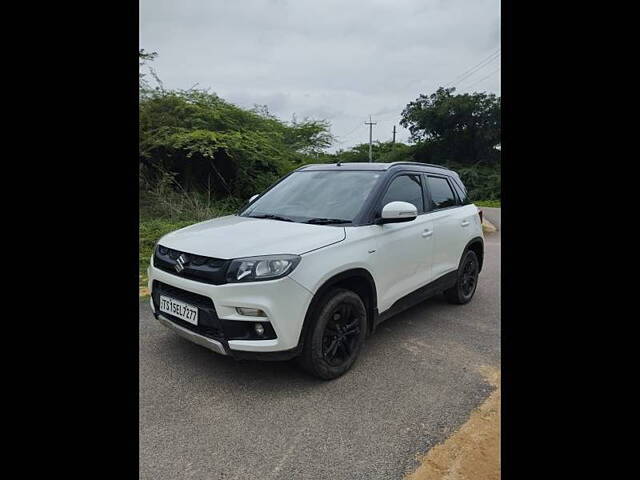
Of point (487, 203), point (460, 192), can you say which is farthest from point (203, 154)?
point (487, 203)

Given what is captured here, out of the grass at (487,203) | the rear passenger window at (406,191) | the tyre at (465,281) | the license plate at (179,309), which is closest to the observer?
the license plate at (179,309)

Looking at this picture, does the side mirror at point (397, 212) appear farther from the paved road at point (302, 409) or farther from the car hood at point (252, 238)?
the paved road at point (302, 409)

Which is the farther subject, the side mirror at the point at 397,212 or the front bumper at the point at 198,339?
the side mirror at the point at 397,212

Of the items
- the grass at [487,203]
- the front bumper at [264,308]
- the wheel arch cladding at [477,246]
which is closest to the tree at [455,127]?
the grass at [487,203]

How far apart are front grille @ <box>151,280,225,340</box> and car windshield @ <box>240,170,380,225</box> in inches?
41.0

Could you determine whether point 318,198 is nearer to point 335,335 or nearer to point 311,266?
point 311,266

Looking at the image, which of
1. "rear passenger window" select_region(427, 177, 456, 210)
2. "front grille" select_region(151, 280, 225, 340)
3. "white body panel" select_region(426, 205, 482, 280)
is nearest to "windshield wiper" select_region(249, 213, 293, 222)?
"front grille" select_region(151, 280, 225, 340)

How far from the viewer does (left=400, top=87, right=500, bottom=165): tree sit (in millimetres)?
30719

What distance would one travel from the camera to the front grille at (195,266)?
2.63 meters

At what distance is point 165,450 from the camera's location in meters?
2.24

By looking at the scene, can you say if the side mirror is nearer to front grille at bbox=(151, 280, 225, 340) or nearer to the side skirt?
the side skirt

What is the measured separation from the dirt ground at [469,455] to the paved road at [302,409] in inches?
2.4
